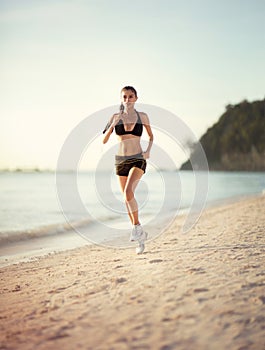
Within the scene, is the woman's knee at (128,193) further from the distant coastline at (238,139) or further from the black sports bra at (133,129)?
the distant coastline at (238,139)

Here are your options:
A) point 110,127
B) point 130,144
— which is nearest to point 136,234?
point 130,144

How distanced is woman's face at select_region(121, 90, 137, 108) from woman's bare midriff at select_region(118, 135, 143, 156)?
443mm

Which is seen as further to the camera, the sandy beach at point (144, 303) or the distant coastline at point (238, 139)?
the distant coastline at point (238, 139)

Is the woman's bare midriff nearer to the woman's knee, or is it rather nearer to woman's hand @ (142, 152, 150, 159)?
woman's hand @ (142, 152, 150, 159)

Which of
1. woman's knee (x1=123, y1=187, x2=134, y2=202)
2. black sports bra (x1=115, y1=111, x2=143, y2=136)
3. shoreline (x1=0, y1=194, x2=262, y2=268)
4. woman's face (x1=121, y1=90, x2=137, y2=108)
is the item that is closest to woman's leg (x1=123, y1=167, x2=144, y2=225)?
woman's knee (x1=123, y1=187, x2=134, y2=202)

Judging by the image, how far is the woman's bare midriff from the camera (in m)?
4.74

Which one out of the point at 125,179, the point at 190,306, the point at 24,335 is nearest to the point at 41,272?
the point at 125,179

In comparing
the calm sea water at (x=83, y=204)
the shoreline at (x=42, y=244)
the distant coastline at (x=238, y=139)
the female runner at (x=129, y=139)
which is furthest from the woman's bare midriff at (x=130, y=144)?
the distant coastline at (x=238, y=139)

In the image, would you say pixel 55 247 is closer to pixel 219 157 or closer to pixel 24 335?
pixel 24 335

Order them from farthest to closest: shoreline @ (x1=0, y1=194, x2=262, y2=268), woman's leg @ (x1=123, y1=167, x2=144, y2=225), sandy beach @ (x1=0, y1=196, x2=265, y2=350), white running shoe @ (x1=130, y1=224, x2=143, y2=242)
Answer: shoreline @ (x1=0, y1=194, x2=262, y2=268) < white running shoe @ (x1=130, y1=224, x2=143, y2=242) < woman's leg @ (x1=123, y1=167, x2=144, y2=225) < sandy beach @ (x1=0, y1=196, x2=265, y2=350)

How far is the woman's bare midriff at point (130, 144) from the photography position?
4.74 meters

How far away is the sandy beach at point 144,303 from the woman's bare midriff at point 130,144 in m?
1.45

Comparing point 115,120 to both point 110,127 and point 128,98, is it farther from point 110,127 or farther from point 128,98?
point 128,98

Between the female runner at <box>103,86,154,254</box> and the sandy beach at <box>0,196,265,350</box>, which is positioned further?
the female runner at <box>103,86,154,254</box>
